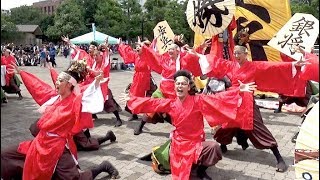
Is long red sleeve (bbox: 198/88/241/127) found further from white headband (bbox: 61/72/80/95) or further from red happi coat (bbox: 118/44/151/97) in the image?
red happi coat (bbox: 118/44/151/97)

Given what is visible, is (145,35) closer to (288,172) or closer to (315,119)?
(288,172)

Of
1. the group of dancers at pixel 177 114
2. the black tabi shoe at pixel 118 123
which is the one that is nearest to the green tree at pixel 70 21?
the black tabi shoe at pixel 118 123

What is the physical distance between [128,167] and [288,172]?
2.08 meters

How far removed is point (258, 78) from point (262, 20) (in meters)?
4.88

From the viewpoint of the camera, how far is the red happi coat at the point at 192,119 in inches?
150

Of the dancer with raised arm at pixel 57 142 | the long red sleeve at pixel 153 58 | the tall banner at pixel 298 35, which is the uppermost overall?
the tall banner at pixel 298 35

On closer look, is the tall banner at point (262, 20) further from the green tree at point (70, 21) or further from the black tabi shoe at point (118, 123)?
the green tree at point (70, 21)

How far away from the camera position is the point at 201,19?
562 cm

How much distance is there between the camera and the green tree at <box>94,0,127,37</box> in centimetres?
2914

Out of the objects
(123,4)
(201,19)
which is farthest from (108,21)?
(201,19)

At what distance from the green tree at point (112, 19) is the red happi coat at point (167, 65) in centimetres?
2312

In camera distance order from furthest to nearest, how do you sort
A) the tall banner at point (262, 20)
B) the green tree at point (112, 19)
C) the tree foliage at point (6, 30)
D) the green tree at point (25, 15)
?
the green tree at point (25, 15), the green tree at point (112, 19), the tall banner at point (262, 20), the tree foliage at point (6, 30)

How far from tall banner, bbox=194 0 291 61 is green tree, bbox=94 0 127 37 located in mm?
20675

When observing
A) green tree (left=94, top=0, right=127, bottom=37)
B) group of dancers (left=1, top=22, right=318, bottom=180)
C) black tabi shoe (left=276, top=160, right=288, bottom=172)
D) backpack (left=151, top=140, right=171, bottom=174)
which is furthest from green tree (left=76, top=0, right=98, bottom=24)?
black tabi shoe (left=276, top=160, right=288, bottom=172)
